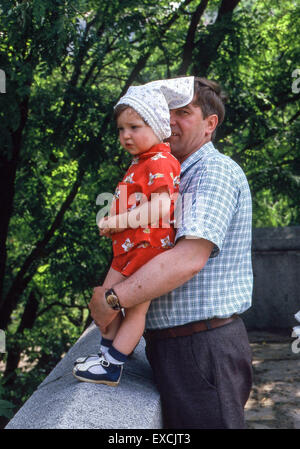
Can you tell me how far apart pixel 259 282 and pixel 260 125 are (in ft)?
7.05

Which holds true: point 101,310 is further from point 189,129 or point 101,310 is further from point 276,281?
point 276,281

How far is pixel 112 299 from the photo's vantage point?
2.28 metres

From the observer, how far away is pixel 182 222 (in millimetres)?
2281

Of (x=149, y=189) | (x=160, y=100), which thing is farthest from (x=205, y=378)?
(x=160, y=100)

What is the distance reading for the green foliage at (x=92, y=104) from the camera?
5598 millimetres

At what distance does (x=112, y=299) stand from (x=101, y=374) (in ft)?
1.09

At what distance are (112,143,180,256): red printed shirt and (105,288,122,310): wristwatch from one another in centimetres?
21

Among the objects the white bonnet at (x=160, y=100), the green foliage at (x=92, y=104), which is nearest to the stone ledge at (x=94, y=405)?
the white bonnet at (x=160, y=100)

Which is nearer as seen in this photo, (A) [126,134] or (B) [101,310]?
(B) [101,310]

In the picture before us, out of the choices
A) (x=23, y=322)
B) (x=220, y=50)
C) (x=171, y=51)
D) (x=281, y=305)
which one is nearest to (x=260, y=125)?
(x=220, y=50)

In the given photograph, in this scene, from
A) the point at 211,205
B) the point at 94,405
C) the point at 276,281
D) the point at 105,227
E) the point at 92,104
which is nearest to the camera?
the point at 94,405

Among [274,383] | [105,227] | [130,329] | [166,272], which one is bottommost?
[274,383]

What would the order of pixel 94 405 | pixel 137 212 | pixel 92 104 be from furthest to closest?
pixel 92 104
pixel 137 212
pixel 94 405
